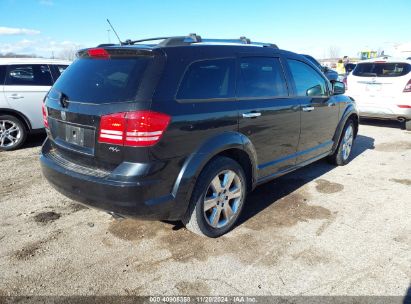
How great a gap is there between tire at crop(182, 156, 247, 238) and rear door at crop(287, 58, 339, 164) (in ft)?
4.39

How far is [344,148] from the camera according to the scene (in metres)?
5.75

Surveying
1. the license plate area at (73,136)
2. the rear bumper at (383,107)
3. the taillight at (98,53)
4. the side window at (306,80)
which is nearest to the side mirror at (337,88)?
the side window at (306,80)

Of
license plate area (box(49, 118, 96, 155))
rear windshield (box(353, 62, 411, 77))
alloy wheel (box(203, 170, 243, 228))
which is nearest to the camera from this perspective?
license plate area (box(49, 118, 96, 155))

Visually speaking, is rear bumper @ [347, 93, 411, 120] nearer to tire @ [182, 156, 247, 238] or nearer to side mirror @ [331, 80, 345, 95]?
side mirror @ [331, 80, 345, 95]

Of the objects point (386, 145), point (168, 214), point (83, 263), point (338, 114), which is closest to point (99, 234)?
point (83, 263)

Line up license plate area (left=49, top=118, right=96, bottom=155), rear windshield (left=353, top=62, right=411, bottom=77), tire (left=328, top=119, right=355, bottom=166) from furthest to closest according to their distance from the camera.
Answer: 1. rear windshield (left=353, top=62, right=411, bottom=77)
2. tire (left=328, top=119, right=355, bottom=166)
3. license plate area (left=49, top=118, right=96, bottom=155)

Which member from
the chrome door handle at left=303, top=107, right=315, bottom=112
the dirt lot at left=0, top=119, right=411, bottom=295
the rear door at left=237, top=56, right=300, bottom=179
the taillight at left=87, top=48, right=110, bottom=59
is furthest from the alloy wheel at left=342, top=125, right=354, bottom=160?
the taillight at left=87, top=48, right=110, bottom=59

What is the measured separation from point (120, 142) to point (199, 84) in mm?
879

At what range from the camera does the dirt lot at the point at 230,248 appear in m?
2.72

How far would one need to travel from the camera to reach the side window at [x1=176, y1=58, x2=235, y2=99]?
2920 mm

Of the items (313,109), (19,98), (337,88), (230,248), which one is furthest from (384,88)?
(19,98)

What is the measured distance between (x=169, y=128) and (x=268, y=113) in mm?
1436

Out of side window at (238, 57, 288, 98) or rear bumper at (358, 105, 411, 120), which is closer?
side window at (238, 57, 288, 98)

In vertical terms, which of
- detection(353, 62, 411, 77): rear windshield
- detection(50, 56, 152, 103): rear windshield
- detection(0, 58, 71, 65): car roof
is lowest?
detection(353, 62, 411, 77): rear windshield
